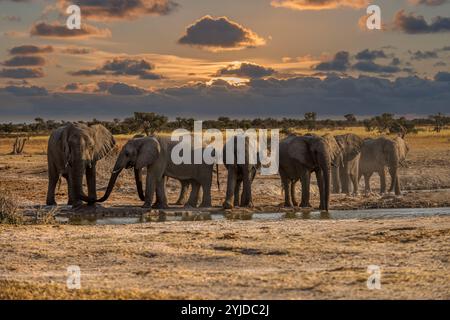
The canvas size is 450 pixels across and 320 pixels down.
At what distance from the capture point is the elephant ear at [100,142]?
77.2 feet

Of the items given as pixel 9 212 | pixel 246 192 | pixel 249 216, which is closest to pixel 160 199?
pixel 246 192

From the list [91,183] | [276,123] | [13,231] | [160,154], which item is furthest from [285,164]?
[276,123]

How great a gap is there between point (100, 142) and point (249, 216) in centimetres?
503

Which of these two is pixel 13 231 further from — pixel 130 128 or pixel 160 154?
pixel 130 128

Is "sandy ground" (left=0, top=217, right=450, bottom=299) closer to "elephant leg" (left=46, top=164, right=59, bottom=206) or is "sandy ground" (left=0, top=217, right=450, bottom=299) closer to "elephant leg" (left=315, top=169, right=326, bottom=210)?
"elephant leg" (left=315, top=169, right=326, bottom=210)

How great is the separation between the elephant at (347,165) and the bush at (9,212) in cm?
1317

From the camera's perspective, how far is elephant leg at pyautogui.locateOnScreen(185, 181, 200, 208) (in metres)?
23.7

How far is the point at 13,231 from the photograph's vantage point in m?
17.1

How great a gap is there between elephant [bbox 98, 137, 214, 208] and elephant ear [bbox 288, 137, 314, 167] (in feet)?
8.03

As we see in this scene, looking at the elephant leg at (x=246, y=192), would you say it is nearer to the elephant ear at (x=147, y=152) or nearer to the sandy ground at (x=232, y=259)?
the elephant ear at (x=147, y=152)

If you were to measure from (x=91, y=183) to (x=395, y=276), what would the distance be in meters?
13.0

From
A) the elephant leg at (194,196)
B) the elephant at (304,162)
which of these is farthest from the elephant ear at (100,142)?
the elephant at (304,162)

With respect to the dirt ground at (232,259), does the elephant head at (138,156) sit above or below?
above

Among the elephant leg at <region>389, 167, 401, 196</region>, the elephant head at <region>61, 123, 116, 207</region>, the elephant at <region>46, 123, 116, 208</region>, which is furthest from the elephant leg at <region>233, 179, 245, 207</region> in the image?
the elephant leg at <region>389, 167, 401, 196</region>
